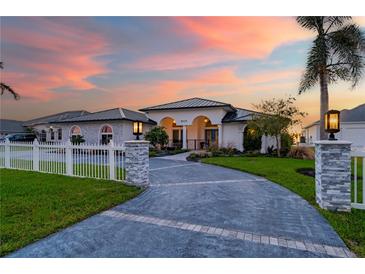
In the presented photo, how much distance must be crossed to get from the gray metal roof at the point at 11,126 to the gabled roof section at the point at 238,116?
37.0m

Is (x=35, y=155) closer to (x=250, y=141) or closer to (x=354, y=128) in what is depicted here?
(x=250, y=141)

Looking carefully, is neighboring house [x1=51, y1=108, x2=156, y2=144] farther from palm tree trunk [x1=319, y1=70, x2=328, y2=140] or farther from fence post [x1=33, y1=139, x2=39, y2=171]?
palm tree trunk [x1=319, y1=70, x2=328, y2=140]

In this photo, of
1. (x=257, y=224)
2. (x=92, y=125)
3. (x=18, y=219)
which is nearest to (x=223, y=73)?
(x=257, y=224)

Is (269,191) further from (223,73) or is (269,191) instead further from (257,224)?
(223,73)

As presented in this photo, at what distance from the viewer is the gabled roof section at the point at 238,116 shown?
20653 millimetres

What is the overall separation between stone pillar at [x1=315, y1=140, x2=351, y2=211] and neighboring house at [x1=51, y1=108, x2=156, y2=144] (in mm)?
17295

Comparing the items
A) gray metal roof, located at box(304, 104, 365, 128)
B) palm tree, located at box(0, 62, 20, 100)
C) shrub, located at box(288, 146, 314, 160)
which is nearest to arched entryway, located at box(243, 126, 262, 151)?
shrub, located at box(288, 146, 314, 160)

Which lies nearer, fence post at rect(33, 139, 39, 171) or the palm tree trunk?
fence post at rect(33, 139, 39, 171)

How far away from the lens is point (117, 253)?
11.6 feet

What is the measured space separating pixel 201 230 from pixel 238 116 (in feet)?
60.1

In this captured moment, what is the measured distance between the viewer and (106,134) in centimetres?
2278

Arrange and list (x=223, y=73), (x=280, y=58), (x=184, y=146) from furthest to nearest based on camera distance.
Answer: (x=184, y=146)
(x=223, y=73)
(x=280, y=58)

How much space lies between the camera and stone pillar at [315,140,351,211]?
5.39 meters
